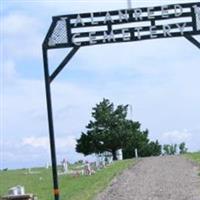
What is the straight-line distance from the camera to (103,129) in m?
85.6

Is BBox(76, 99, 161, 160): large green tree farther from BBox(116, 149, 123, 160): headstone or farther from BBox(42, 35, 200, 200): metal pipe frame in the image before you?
BBox(42, 35, 200, 200): metal pipe frame

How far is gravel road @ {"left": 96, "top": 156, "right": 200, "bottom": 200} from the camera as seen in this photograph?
967 inches

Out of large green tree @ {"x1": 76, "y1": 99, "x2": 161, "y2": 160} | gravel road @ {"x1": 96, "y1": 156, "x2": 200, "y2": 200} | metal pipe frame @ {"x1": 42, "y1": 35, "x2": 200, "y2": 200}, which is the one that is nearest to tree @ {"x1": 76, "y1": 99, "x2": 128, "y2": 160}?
large green tree @ {"x1": 76, "y1": 99, "x2": 161, "y2": 160}

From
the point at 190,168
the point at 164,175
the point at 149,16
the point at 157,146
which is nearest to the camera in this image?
the point at 149,16

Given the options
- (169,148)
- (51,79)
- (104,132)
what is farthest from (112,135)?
(51,79)

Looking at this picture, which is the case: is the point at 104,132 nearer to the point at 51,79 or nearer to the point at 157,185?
the point at 157,185

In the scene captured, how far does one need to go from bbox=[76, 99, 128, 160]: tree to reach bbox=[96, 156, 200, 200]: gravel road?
4508cm

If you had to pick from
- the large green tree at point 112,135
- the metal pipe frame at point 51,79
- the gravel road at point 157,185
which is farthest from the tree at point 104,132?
the metal pipe frame at point 51,79

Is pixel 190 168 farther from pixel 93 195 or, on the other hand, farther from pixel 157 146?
pixel 157 146

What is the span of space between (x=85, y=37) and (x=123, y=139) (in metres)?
65.6

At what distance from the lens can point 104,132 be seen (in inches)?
3327

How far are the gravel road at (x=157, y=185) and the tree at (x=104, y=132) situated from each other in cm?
4508

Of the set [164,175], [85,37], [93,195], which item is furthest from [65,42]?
[164,175]

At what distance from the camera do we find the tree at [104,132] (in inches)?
3295
